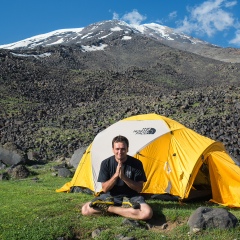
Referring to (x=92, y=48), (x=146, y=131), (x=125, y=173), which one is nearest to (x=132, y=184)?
(x=125, y=173)

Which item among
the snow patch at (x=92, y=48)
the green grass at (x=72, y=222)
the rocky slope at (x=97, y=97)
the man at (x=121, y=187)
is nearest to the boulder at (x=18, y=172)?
the green grass at (x=72, y=222)

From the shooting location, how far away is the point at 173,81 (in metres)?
91.8

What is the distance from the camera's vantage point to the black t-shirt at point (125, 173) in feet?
30.9

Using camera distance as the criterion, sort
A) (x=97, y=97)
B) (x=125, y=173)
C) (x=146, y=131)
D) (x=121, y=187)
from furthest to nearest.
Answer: (x=97, y=97)
(x=146, y=131)
(x=121, y=187)
(x=125, y=173)

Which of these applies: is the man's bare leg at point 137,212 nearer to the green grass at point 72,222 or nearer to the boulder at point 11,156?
the green grass at point 72,222

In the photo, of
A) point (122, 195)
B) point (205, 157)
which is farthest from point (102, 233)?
point (205, 157)

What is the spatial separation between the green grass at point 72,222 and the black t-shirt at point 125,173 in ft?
2.36

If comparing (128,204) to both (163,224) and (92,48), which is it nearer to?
(163,224)

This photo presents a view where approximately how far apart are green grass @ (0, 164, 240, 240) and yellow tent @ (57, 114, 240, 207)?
660 mm

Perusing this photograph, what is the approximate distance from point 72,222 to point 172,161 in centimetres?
424

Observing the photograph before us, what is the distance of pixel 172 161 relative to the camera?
39.1ft

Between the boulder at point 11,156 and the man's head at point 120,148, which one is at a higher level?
the man's head at point 120,148

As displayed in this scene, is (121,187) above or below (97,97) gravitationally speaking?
below

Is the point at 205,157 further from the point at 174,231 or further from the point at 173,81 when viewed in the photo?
the point at 173,81
